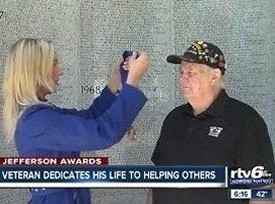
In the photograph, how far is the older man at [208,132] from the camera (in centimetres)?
220

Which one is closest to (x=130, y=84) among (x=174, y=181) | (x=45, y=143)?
(x=45, y=143)

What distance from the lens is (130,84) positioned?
1.97 m

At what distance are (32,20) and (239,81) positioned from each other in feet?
3.41

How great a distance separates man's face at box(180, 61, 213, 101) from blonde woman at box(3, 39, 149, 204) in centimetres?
34

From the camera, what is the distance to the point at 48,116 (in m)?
1.96

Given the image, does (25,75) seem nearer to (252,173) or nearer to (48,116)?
(48,116)

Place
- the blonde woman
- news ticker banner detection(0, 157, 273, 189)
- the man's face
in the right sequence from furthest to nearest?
the man's face
news ticker banner detection(0, 157, 273, 189)
the blonde woman

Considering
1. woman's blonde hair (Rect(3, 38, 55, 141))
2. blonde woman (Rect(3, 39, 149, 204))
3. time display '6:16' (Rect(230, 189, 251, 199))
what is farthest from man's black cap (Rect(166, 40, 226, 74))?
woman's blonde hair (Rect(3, 38, 55, 141))

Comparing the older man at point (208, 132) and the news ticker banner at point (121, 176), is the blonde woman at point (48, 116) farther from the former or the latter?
the older man at point (208, 132)

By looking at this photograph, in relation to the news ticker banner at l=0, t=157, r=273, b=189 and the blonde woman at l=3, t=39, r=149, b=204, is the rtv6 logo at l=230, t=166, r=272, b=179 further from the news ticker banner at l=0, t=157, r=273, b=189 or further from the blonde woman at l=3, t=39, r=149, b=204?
the blonde woman at l=3, t=39, r=149, b=204

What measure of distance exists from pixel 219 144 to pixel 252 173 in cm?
15

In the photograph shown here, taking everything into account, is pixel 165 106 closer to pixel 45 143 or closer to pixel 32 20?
pixel 32 20

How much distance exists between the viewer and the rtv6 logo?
2.20 metres

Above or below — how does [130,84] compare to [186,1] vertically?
below
